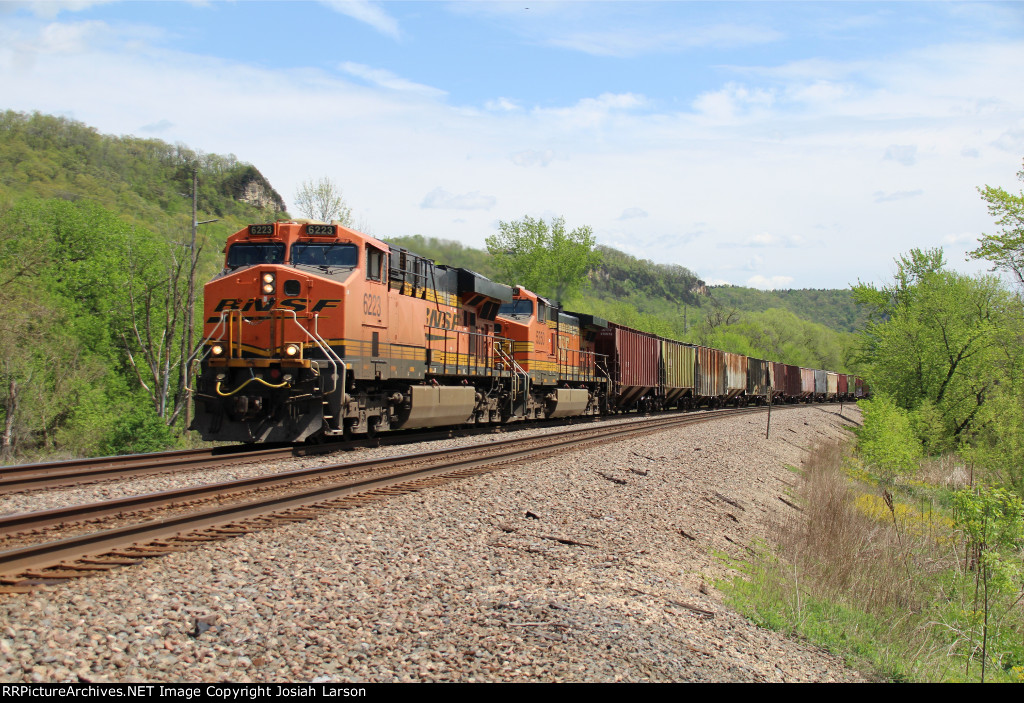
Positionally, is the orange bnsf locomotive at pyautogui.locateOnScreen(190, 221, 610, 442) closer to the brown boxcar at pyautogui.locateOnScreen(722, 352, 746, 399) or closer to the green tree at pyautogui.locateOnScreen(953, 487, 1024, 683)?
the green tree at pyautogui.locateOnScreen(953, 487, 1024, 683)

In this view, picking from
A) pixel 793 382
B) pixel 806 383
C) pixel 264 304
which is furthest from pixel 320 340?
pixel 806 383

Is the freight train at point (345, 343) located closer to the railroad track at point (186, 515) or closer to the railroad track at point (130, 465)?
the railroad track at point (130, 465)

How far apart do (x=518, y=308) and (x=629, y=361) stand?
356 inches

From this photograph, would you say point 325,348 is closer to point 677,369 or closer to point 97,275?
point 677,369

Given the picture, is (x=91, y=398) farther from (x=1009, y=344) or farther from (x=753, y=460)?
(x=1009, y=344)

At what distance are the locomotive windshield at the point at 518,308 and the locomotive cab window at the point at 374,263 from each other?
26.3ft

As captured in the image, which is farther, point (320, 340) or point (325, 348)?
point (320, 340)

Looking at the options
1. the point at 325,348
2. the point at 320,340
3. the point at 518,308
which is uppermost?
the point at 518,308

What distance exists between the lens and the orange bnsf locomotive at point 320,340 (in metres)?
11.5

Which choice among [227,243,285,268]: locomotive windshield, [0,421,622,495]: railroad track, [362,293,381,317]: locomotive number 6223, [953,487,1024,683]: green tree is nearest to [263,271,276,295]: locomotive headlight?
[227,243,285,268]: locomotive windshield

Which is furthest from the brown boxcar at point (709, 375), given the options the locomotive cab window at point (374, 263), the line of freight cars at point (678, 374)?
the locomotive cab window at point (374, 263)

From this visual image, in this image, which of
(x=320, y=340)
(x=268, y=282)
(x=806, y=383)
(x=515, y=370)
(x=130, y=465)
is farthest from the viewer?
(x=806, y=383)

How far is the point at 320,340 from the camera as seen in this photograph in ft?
38.1

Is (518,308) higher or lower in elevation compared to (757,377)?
higher
